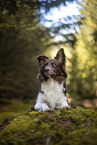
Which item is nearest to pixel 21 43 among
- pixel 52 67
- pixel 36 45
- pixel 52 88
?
pixel 36 45

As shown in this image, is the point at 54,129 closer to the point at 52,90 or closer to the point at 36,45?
the point at 52,90

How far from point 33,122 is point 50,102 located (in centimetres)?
104

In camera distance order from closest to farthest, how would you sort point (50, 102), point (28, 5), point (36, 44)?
1. point (50, 102)
2. point (28, 5)
3. point (36, 44)

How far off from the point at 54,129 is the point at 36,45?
9780 millimetres

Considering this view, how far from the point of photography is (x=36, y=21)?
26.4ft

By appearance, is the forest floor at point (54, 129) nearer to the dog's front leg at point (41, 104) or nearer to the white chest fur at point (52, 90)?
the dog's front leg at point (41, 104)

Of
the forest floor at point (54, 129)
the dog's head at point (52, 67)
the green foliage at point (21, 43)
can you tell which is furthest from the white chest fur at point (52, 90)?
the green foliage at point (21, 43)

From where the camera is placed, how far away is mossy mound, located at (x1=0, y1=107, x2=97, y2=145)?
2738 millimetres

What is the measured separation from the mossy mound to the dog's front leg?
0.26 meters

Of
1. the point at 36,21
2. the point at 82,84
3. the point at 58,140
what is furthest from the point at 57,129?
the point at 82,84

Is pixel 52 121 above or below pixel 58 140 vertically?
above

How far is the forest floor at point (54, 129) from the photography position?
8.98ft

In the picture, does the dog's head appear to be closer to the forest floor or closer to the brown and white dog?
the brown and white dog

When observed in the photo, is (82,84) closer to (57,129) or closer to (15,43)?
(15,43)
